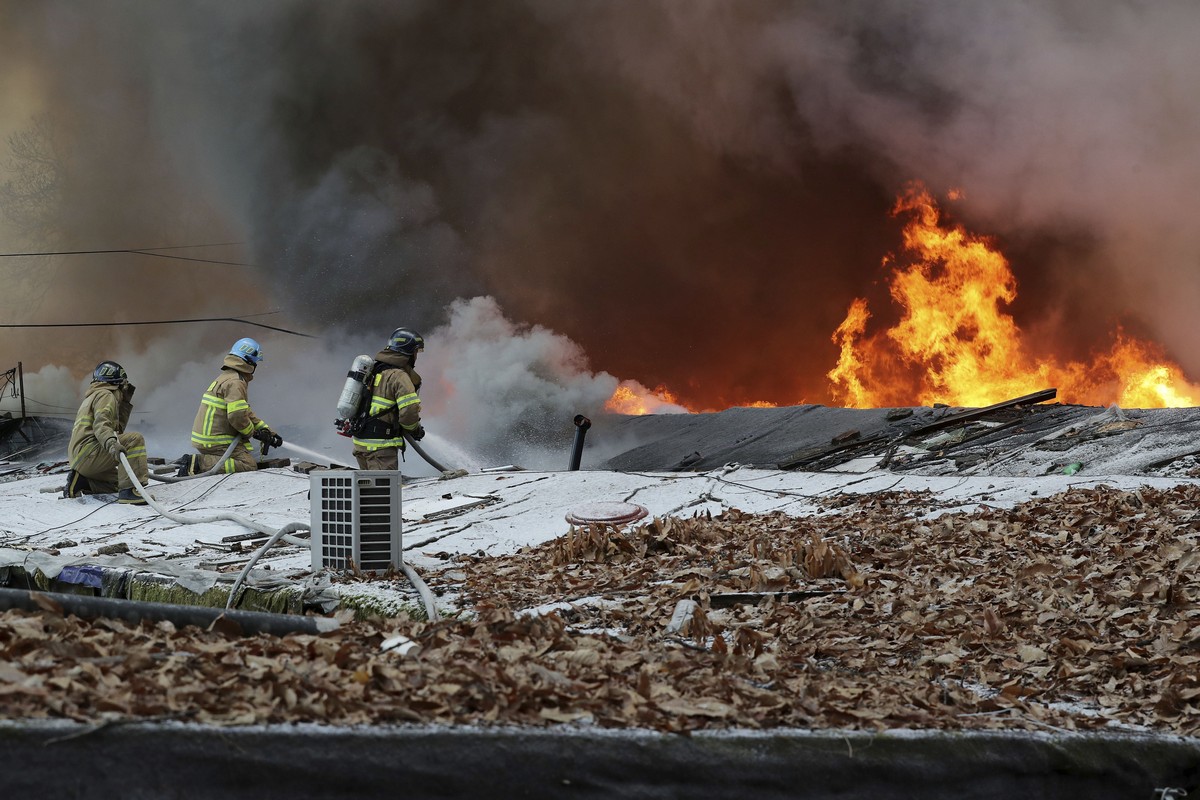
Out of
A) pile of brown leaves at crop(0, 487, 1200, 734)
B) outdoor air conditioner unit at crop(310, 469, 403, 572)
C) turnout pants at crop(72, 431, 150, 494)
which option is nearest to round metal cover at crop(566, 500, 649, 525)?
pile of brown leaves at crop(0, 487, 1200, 734)

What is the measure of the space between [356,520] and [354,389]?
4.40m

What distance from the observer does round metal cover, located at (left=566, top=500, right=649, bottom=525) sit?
8695 millimetres

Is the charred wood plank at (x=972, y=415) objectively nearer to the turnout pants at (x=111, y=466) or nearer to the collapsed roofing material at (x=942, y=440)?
the collapsed roofing material at (x=942, y=440)

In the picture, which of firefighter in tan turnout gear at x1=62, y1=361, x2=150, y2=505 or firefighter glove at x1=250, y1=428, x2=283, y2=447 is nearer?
firefighter in tan turnout gear at x1=62, y1=361, x2=150, y2=505

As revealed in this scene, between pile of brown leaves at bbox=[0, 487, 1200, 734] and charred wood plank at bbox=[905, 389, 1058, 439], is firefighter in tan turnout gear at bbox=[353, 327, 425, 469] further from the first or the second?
charred wood plank at bbox=[905, 389, 1058, 439]

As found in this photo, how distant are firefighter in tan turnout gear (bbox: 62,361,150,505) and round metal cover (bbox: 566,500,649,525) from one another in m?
5.69

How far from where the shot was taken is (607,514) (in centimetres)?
884

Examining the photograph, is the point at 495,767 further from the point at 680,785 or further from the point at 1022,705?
the point at 1022,705

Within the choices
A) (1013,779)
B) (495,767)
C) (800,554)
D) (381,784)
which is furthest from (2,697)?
(800,554)

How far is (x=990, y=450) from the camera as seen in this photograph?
1242cm

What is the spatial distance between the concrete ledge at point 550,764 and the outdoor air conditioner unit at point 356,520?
419cm

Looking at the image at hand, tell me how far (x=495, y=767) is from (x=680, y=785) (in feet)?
1.71

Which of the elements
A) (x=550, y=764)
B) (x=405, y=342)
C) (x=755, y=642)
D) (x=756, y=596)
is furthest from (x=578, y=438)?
(x=550, y=764)

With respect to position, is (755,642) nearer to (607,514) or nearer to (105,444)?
(607,514)
